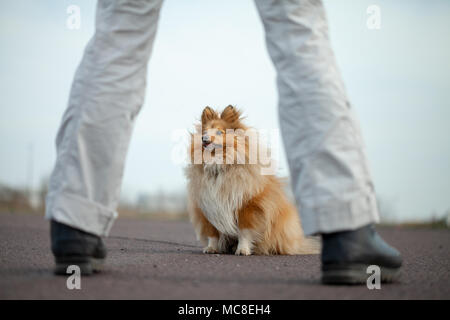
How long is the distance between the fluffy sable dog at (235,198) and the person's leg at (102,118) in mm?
2099

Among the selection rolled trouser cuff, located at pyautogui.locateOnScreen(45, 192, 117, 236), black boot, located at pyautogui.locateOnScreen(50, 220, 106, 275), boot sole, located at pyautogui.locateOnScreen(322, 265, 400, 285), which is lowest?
boot sole, located at pyautogui.locateOnScreen(322, 265, 400, 285)

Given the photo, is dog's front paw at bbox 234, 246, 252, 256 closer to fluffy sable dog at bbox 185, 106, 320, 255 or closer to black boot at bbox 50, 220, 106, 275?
fluffy sable dog at bbox 185, 106, 320, 255

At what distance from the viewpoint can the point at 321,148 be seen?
2.43 m

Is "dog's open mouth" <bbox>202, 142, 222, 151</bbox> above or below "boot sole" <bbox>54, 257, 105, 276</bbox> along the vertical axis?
above

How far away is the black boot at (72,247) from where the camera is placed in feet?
8.40

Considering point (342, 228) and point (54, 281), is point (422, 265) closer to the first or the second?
point (342, 228)

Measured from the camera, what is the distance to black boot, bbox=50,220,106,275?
256cm

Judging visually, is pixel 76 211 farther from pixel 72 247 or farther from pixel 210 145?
pixel 210 145

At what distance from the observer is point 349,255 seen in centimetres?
245

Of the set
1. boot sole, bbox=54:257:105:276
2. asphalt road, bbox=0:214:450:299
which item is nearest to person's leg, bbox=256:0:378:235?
asphalt road, bbox=0:214:450:299

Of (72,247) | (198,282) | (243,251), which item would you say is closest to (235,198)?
(243,251)

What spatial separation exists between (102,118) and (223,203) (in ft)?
7.34

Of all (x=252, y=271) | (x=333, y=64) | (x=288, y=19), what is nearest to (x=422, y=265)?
(x=252, y=271)
